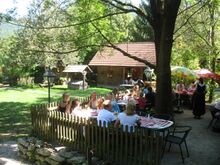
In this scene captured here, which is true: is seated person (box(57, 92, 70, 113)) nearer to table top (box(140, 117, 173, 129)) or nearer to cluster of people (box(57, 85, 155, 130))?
cluster of people (box(57, 85, 155, 130))

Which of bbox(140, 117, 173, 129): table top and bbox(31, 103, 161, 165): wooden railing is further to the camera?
bbox(140, 117, 173, 129): table top

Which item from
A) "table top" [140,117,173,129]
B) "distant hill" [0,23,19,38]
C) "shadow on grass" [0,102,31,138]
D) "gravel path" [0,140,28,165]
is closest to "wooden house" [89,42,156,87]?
"distant hill" [0,23,19,38]

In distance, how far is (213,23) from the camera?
1958 cm

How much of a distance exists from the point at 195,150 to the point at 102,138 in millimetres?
3009

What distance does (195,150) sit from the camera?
32.1ft

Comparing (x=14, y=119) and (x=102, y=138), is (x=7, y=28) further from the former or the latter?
(x=102, y=138)

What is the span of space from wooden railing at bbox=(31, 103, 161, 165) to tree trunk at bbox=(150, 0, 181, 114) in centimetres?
429

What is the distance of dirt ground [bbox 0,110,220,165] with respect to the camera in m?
8.80

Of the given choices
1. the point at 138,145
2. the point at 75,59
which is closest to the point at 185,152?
the point at 138,145

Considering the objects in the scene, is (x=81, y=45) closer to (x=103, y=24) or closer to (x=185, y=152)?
(x=103, y=24)

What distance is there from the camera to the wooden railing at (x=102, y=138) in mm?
7741

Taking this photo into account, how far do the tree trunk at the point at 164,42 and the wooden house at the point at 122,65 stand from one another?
22.2 metres

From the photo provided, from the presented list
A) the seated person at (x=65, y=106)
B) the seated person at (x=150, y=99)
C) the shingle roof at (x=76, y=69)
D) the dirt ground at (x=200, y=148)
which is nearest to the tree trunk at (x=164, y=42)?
the dirt ground at (x=200, y=148)

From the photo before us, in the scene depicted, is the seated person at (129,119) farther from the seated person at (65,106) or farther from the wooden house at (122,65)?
the wooden house at (122,65)
